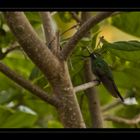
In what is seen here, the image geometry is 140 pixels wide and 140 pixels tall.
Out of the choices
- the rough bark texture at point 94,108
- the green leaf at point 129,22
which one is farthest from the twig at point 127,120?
the green leaf at point 129,22

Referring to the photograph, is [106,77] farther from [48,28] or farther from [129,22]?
[129,22]

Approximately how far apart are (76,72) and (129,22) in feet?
0.80

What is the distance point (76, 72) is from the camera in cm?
92

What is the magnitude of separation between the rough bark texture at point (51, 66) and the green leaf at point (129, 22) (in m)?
0.44

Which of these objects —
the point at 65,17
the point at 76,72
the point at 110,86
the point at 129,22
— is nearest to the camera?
the point at 110,86

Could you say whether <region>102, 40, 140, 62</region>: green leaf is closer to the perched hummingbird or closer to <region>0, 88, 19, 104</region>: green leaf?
the perched hummingbird

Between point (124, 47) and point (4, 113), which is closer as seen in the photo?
point (124, 47)

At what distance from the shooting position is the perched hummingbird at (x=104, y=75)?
725 mm

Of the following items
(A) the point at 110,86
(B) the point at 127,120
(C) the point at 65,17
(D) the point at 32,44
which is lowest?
(B) the point at 127,120

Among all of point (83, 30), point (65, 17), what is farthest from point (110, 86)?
point (65, 17)

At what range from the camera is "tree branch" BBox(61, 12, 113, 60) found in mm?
592

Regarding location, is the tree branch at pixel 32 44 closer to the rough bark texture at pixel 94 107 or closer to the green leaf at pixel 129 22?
the rough bark texture at pixel 94 107
